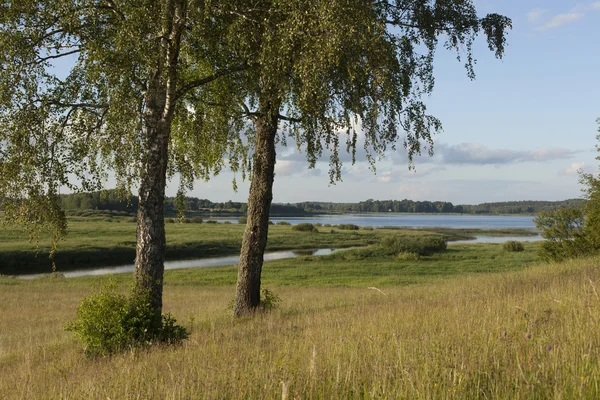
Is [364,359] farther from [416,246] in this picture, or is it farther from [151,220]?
[416,246]

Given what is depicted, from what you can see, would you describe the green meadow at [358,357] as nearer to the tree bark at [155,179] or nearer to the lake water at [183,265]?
the tree bark at [155,179]

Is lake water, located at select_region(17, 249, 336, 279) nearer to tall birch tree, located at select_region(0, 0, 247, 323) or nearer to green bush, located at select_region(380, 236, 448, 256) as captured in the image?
green bush, located at select_region(380, 236, 448, 256)

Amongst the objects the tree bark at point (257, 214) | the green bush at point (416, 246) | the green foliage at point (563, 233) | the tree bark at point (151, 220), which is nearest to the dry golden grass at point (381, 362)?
the tree bark at point (151, 220)

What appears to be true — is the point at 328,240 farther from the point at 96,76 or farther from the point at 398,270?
the point at 96,76

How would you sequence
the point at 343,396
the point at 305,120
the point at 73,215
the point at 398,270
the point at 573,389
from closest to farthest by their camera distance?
the point at 573,389 < the point at 343,396 < the point at 305,120 < the point at 398,270 < the point at 73,215

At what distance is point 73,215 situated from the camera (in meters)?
102

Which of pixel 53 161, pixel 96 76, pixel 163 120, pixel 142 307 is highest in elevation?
pixel 96 76

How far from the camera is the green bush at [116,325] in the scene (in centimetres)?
938

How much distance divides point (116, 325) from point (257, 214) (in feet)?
15.7

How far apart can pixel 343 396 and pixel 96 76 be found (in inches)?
323

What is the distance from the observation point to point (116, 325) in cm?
948

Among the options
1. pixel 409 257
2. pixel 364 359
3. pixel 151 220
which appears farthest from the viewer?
pixel 409 257

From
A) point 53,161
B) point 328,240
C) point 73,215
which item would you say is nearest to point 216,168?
point 53,161

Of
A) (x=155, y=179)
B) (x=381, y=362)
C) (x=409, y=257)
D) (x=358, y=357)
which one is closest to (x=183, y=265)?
(x=409, y=257)
